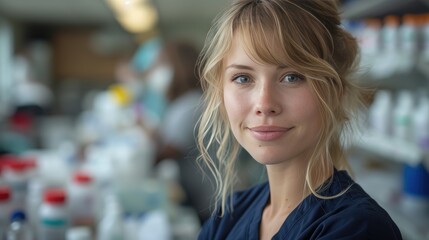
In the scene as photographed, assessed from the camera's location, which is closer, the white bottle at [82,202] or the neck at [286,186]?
the neck at [286,186]

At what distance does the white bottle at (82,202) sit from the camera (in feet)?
6.21

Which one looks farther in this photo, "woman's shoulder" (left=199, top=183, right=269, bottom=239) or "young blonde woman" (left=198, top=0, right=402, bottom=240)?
"woman's shoulder" (left=199, top=183, right=269, bottom=239)

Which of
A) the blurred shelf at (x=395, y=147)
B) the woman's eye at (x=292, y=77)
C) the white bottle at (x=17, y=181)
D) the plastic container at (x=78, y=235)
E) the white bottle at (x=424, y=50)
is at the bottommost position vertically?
the plastic container at (x=78, y=235)

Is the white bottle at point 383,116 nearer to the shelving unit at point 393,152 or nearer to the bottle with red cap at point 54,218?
the shelving unit at point 393,152

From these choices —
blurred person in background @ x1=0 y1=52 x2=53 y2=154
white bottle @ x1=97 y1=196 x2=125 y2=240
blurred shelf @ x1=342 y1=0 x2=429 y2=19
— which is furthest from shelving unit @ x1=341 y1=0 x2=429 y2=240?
blurred person in background @ x1=0 y1=52 x2=53 y2=154

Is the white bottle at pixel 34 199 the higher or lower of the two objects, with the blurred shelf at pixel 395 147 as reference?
lower

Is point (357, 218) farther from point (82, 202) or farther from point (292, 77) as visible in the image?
point (82, 202)

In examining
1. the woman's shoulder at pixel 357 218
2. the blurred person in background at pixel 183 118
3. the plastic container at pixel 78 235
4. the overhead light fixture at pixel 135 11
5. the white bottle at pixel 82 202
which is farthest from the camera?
the overhead light fixture at pixel 135 11

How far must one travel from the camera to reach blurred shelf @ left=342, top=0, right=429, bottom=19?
210 cm

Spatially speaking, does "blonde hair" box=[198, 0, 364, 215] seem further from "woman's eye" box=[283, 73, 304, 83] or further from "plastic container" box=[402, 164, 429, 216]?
"plastic container" box=[402, 164, 429, 216]

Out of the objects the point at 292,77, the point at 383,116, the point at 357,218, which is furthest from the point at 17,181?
the point at 383,116

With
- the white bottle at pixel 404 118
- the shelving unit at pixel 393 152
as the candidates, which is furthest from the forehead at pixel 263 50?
the white bottle at pixel 404 118

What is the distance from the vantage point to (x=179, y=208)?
2.68 metres

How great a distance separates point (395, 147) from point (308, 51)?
1.30 meters
